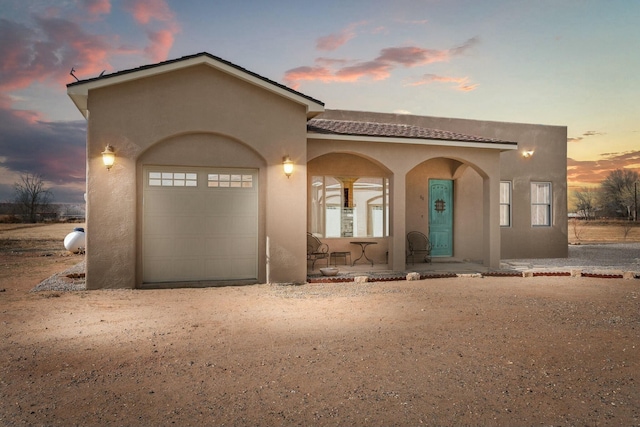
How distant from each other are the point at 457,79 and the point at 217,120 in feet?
33.8

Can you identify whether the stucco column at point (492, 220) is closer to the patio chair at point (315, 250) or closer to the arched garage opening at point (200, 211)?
the patio chair at point (315, 250)

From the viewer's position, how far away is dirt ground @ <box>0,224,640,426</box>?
132 inches

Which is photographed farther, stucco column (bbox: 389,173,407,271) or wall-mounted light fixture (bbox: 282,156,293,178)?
Result: stucco column (bbox: 389,173,407,271)

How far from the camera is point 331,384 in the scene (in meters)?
3.88

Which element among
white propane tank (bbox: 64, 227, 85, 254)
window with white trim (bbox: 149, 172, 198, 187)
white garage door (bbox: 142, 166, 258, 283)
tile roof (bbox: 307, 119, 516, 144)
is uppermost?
tile roof (bbox: 307, 119, 516, 144)

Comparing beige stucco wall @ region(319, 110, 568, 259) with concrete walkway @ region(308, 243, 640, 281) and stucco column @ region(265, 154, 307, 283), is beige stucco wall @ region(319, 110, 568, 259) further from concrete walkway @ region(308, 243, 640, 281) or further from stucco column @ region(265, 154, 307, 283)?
stucco column @ region(265, 154, 307, 283)

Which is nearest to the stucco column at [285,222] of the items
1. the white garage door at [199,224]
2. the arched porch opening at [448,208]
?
the white garage door at [199,224]

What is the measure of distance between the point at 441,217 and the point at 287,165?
6.75m

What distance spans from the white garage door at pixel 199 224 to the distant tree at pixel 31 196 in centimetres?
3536

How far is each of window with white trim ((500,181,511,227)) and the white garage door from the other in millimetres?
9791

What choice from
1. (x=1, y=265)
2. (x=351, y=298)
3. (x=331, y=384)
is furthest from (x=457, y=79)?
(x=1, y=265)

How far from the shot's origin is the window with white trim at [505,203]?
1535 centimetres

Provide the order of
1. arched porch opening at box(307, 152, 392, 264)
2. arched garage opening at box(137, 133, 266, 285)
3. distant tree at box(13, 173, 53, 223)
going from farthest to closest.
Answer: distant tree at box(13, 173, 53, 223), arched porch opening at box(307, 152, 392, 264), arched garage opening at box(137, 133, 266, 285)

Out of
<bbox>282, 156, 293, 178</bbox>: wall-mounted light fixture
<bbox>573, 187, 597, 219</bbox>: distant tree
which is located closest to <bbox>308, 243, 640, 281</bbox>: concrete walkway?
<bbox>282, 156, 293, 178</bbox>: wall-mounted light fixture
